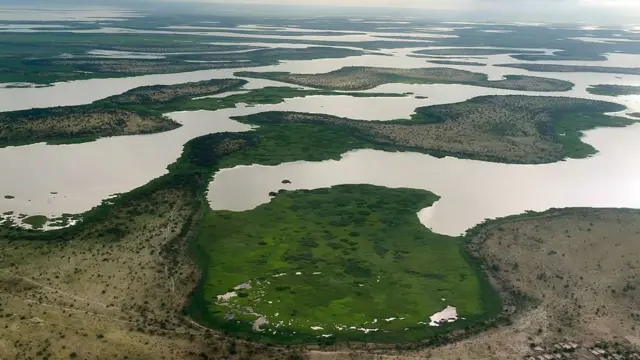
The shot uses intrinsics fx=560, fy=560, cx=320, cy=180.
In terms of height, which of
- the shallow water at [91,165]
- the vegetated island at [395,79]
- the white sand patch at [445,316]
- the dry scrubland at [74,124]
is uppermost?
the vegetated island at [395,79]

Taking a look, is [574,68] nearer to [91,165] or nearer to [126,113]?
A: [126,113]

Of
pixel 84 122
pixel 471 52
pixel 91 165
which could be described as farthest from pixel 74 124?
pixel 471 52

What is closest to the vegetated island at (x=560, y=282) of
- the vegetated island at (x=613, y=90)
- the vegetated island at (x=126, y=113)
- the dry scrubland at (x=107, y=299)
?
the dry scrubland at (x=107, y=299)

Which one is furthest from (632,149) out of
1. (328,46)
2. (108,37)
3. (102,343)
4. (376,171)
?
(108,37)

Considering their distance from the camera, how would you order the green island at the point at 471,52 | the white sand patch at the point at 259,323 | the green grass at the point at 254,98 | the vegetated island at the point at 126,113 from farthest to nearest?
1. the green island at the point at 471,52
2. the green grass at the point at 254,98
3. the vegetated island at the point at 126,113
4. the white sand patch at the point at 259,323

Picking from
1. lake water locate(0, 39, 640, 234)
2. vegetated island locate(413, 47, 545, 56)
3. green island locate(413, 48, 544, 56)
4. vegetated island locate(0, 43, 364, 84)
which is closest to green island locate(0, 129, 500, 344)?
lake water locate(0, 39, 640, 234)

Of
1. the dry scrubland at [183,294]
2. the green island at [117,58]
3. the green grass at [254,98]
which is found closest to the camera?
the dry scrubland at [183,294]

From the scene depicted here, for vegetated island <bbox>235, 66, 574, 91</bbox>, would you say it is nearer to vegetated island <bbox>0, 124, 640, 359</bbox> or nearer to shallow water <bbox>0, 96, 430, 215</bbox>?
shallow water <bbox>0, 96, 430, 215</bbox>

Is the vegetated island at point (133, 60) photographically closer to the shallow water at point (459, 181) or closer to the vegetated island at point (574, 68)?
the vegetated island at point (574, 68)
